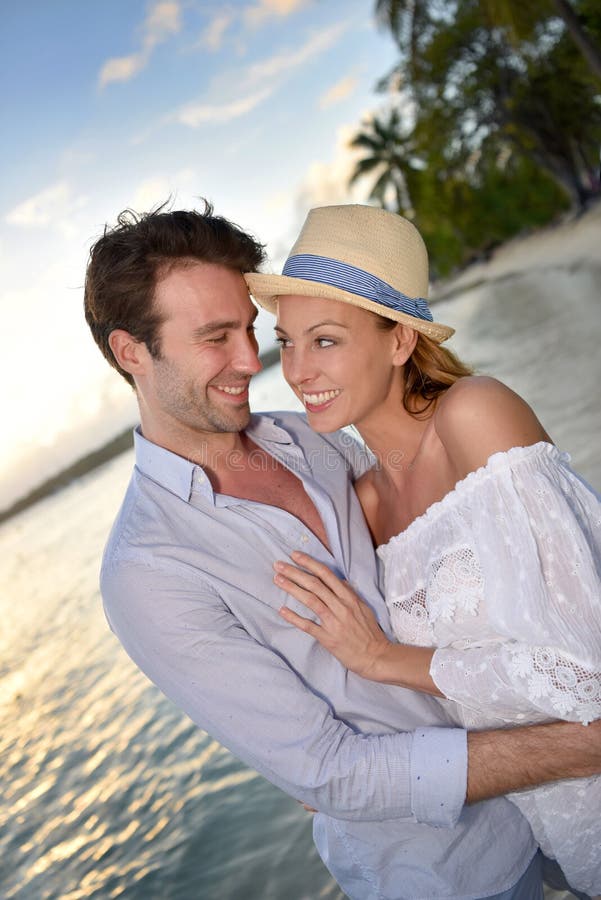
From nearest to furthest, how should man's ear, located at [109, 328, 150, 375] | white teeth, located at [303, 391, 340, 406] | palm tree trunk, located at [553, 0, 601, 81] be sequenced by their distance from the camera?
white teeth, located at [303, 391, 340, 406], man's ear, located at [109, 328, 150, 375], palm tree trunk, located at [553, 0, 601, 81]

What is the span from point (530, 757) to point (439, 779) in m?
0.25

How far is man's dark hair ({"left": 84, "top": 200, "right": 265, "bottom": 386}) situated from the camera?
8.95 ft

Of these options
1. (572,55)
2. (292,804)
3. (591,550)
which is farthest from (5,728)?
(572,55)

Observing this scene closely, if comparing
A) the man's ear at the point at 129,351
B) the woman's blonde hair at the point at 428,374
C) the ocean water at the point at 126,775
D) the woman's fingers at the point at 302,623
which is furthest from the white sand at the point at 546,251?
the woman's fingers at the point at 302,623

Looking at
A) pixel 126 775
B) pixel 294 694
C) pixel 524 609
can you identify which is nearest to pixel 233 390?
pixel 294 694

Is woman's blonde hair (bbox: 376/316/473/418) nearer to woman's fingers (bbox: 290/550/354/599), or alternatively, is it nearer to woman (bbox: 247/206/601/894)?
woman (bbox: 247/206/601/894)

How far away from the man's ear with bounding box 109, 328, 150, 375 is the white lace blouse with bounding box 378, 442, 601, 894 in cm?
113

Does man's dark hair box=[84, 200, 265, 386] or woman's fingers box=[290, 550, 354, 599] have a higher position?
man's dark hair box=[84, 200, 265, 386]

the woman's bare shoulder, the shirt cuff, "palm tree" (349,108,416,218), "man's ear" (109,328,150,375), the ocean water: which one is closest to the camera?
the shirt cuff

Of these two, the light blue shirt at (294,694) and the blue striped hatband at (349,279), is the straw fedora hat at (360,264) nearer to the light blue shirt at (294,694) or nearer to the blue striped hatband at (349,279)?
the blue striped hatband at (349,279)

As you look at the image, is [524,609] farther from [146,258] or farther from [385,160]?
[385,160]

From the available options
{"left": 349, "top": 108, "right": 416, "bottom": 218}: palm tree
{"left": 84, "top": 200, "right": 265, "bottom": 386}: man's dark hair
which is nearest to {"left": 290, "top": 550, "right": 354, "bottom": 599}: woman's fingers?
{"left": 84, "top": 200, "right": 265, "bottom": 386}: man's dark hair

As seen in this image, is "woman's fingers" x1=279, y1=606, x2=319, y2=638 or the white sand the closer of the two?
"woman's fingers" x1=279, y1=606, x2=319, y2=638

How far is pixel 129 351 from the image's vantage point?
9.37 feet
